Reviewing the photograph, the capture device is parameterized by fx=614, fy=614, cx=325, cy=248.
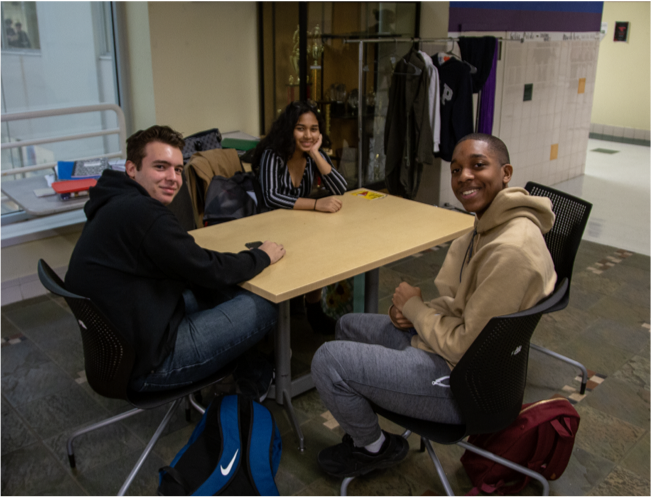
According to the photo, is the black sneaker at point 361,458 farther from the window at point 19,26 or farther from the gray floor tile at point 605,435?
the window at point 19,26

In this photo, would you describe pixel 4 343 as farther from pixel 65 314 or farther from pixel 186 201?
pixel 186 201

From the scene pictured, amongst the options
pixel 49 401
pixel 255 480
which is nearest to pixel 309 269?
pixel 255 480

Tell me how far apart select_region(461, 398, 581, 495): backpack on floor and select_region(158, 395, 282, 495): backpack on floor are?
70 cm

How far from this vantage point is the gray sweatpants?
1.74 metres

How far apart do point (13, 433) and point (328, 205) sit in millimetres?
1578

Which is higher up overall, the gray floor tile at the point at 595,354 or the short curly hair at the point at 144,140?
the short curly hair at the point at 144,140

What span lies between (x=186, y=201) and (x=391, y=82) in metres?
2.12

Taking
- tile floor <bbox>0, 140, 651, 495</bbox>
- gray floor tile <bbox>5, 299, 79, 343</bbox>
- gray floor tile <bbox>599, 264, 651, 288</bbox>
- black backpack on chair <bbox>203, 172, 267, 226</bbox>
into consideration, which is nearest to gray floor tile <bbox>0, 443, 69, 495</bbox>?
tile floor <bbox>0, 140, 651, 495</bbox>

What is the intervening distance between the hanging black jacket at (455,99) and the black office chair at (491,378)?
286 centimetres

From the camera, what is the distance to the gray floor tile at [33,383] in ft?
8.61

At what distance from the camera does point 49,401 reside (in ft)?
8.50

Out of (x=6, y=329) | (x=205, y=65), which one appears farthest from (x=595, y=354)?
(x=205, y=65)

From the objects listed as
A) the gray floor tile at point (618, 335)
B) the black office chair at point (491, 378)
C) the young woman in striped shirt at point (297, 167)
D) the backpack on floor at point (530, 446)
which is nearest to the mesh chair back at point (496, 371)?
the black office chair at point (491, 378)

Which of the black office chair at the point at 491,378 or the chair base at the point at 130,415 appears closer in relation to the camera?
the black office chair at the point at 491,378
